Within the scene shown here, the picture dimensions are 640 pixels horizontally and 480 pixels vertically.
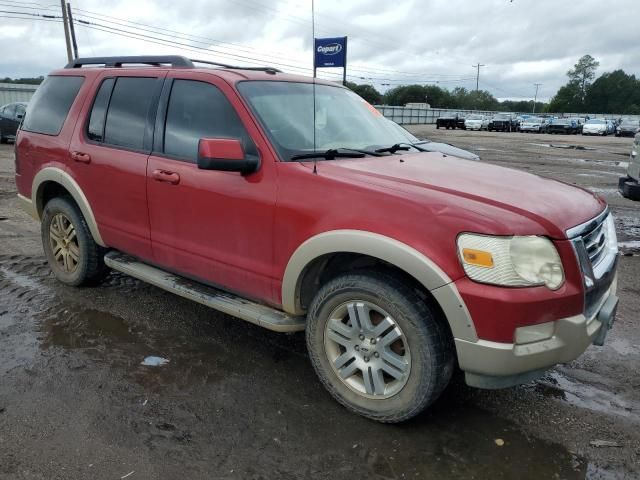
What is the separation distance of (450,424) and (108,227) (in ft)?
9.63

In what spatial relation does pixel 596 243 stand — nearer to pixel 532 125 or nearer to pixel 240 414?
pixel 240 414

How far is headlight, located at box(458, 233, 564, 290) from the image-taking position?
2459 mm

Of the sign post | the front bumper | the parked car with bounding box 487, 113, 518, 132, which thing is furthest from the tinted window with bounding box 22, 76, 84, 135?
the parked car with bounding box 487, 113, 518, 132

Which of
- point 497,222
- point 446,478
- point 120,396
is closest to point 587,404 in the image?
point 446,478

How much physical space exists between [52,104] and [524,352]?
4.38 meters

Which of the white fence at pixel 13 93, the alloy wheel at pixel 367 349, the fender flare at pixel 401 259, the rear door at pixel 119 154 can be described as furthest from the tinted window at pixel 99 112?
the white fence at pixel 13 93

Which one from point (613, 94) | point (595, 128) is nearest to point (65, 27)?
point (595, 128)

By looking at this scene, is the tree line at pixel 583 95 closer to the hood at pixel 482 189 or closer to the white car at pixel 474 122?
the white car at pixel 474 122

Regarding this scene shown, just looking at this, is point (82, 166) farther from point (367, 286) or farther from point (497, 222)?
point (497, 222)

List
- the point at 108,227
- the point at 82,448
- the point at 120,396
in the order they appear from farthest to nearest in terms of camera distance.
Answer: the point at 108,227 → the point at 120,396 → the point at 82,448

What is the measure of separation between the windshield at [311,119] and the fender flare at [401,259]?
63 cm

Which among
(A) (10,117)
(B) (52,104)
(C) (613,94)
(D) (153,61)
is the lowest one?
(A) (10,117)

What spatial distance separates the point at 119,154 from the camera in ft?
13.2

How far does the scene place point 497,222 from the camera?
8.13 ft
